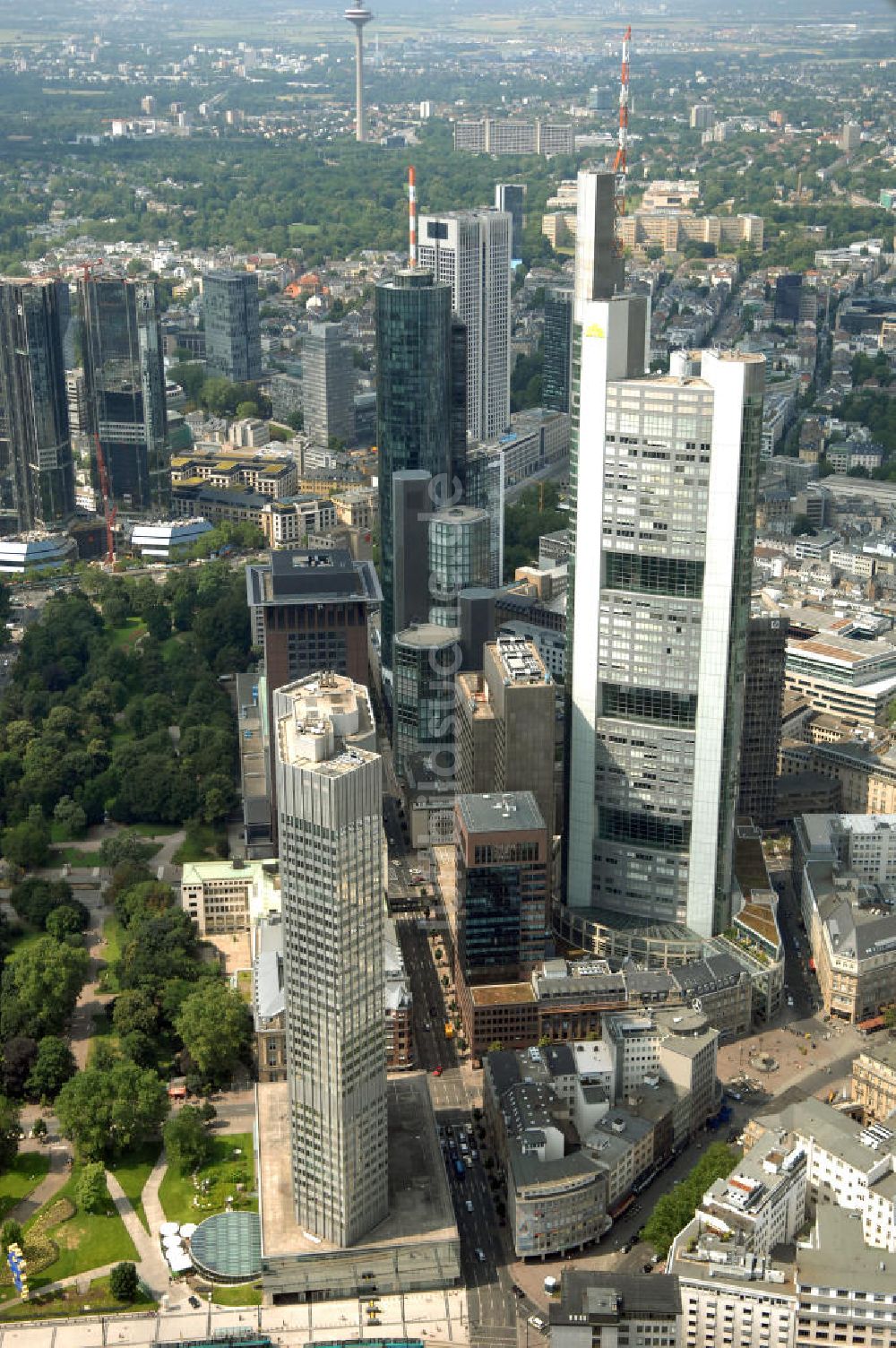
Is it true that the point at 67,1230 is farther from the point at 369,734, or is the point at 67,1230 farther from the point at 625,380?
the point at 625,380

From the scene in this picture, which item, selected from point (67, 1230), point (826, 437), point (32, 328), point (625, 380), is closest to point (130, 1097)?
point (67, 1230)

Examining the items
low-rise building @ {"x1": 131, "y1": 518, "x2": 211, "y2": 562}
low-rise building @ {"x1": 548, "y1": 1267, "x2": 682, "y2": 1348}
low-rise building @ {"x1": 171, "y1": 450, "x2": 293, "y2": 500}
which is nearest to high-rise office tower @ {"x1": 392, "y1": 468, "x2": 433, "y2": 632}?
low-rise building @ {"x1": 131, "y1": 518, "x2": 211, "y2": 562}

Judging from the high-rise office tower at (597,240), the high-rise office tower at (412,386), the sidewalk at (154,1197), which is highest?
the high-rise office tower at (597,240)

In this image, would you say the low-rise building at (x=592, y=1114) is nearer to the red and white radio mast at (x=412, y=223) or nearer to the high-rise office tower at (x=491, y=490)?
the high-rise office tower at (x=491, y=490)

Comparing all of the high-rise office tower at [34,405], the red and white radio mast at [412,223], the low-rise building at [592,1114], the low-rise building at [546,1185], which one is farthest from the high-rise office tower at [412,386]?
the low-rise building at [546,1185]

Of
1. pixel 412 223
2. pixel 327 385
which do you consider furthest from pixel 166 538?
pixel 412 223

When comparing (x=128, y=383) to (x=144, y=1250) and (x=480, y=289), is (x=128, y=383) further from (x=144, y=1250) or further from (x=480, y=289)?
(x=144, y=1250)

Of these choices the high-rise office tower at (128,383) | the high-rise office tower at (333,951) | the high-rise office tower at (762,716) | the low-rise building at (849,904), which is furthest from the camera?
the high-rise office tower at (128,383)

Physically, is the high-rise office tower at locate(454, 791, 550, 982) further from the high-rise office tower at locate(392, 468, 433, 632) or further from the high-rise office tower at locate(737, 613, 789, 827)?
the high-rise office tower at locate(392, 468, 433, 632)
